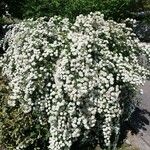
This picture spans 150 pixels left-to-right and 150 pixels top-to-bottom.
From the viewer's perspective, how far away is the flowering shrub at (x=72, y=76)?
260 inches

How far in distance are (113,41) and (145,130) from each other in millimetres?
1509

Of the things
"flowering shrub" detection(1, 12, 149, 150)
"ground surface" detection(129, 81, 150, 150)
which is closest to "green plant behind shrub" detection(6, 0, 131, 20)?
"ground surface" detection(129, 81, 150, 150)

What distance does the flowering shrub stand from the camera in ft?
21.7

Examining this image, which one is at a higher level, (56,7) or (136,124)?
(56,7)

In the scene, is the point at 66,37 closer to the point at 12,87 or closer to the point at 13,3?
the point at 12,87

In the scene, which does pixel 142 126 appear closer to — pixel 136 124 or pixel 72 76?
pixel 136 124

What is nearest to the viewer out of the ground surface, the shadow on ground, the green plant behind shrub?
the ground surface

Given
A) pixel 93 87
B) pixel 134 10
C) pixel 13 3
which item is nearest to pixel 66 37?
pixel 93 87

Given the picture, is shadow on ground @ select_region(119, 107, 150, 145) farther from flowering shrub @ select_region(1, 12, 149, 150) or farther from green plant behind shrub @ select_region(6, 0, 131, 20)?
green plant behind shrub @ select_region(6, 0, 131, 20)

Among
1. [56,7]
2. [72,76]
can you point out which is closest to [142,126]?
[72,76]

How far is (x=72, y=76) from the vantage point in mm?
6582

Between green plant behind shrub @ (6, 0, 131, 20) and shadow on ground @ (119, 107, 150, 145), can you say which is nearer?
shadow on ground @ (119, 107, 150, 145)

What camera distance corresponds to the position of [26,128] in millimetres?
7008

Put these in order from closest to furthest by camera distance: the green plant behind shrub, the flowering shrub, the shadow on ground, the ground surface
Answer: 1. the flowering shrub
2. the ground surface
3. the shadow on ground
4. the green plant behind shrub
